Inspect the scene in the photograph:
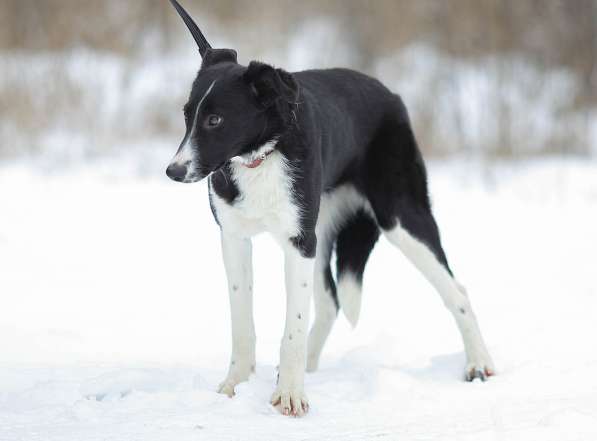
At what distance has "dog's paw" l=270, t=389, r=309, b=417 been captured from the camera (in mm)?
3477

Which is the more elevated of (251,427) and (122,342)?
(122,342)

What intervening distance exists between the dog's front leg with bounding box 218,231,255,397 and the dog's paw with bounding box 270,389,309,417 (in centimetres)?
30

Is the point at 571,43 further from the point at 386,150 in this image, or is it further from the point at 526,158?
the point at 386,150

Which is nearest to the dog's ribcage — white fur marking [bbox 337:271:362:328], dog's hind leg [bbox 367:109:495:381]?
dog's hind leg [bbox 367:109:495:381]

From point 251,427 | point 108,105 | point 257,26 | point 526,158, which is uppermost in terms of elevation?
point 257,26

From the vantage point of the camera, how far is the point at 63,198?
9.21 meters

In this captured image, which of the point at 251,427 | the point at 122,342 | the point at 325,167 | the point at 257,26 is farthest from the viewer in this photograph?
the point at 257,26

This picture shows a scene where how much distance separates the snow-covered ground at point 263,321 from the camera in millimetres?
3369

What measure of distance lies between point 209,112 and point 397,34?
8043mm

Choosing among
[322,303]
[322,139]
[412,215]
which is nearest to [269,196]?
[322,139]

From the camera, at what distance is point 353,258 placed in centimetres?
446

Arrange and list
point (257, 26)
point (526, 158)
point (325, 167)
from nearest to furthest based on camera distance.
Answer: point (325, 167) < point (526, 158) < point (257, 26)

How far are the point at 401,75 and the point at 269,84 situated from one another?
7985 millimetres

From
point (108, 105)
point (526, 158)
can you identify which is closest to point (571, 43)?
point (526, 158)
